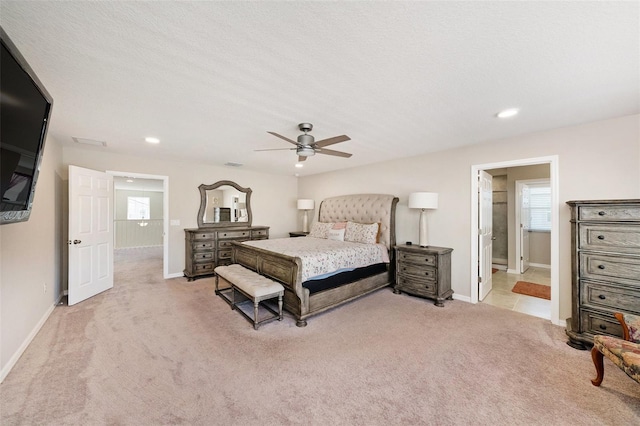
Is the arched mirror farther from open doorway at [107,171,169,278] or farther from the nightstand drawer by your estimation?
open doorway at [107,171,169,278]

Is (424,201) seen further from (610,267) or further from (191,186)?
(191,186)

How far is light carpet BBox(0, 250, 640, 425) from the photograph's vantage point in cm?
171

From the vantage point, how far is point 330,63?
5.67 ft

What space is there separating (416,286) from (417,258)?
0.46m

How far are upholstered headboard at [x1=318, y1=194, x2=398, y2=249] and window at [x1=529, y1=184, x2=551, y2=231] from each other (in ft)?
13.1

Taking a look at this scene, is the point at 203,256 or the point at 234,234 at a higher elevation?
the point at 234,234

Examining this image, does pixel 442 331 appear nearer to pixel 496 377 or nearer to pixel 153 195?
pixel 496 377

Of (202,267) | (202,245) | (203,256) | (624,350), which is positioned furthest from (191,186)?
(624,350)

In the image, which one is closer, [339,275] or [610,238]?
[610,238]

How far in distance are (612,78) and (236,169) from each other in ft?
19.5

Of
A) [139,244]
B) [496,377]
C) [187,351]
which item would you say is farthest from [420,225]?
[139,244]

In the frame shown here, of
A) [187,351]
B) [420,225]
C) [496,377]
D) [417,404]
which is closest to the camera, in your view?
[417,404]

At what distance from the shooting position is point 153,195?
9.93m

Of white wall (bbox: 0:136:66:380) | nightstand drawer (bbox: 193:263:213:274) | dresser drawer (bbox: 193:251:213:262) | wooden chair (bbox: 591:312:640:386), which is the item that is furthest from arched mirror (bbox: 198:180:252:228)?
wooden chair (bbox: 591:312:640:386)
